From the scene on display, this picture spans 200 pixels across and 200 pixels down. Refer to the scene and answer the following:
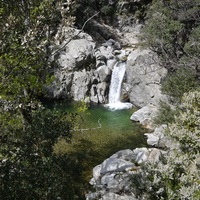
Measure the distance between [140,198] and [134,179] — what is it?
1.67 feet

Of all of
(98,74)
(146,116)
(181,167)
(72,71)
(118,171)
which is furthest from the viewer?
(98,74)

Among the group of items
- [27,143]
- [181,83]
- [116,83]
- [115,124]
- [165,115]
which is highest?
[181,83]

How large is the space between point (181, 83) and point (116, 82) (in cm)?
1173

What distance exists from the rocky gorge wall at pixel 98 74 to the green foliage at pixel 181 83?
262 inches

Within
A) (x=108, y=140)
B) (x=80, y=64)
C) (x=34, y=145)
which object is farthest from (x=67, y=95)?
(x=34, y=145)

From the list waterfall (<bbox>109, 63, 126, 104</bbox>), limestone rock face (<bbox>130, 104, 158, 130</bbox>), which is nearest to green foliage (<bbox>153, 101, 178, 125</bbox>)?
limestone rock face (<bbox>130, 104, 158, 130</bbox>)

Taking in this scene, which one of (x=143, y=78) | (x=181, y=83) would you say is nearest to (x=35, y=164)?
(x=181, y=83)

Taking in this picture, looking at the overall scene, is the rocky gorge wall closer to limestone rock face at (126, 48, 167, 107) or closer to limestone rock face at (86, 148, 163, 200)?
limestone rock face at (126, 48, 167, 107)

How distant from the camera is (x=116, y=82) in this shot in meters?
27.8

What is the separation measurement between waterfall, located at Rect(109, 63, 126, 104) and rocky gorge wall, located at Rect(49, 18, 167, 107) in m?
0.41

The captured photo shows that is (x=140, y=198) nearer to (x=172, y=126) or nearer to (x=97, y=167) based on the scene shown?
(x=172, y=126)

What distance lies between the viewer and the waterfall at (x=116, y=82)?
27.4 m

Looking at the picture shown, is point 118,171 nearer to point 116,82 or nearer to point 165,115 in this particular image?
point 165,115

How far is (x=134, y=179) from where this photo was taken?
23.6 feet
